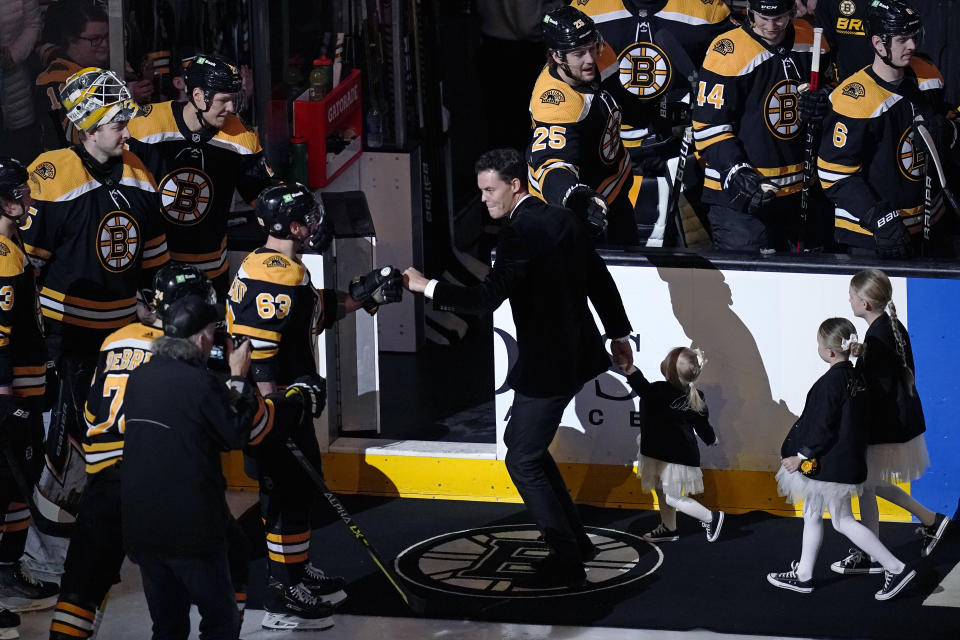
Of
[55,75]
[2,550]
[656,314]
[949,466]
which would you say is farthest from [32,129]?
[949,466]

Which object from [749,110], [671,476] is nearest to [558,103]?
[749,110]

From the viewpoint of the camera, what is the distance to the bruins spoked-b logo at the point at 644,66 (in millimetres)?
8820

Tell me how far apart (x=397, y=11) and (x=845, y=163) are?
340cm

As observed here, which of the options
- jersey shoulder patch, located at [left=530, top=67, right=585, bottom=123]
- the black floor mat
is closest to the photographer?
the black floor mat

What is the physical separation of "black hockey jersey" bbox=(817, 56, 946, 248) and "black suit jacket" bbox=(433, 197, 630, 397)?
5.52 ft

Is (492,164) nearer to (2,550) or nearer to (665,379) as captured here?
(665,379)

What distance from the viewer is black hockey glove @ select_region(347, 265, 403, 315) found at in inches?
257

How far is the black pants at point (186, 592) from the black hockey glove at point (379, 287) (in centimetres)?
159

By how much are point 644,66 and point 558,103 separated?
114 centimetres

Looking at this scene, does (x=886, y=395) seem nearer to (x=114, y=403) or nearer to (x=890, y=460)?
(x=890, y=460)

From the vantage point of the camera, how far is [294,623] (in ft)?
21.3

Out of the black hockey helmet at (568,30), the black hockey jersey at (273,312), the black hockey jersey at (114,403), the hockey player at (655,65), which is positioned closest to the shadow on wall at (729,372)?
the black hockey helmet at (568,30)

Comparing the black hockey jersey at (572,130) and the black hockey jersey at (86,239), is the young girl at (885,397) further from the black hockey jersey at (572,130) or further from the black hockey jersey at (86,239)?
the black hockey jersey at (86,239)

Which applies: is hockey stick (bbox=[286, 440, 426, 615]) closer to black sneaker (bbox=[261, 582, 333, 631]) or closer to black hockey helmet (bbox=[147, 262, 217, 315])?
black sneaker (bbox=[261, 582, 333, 631])
